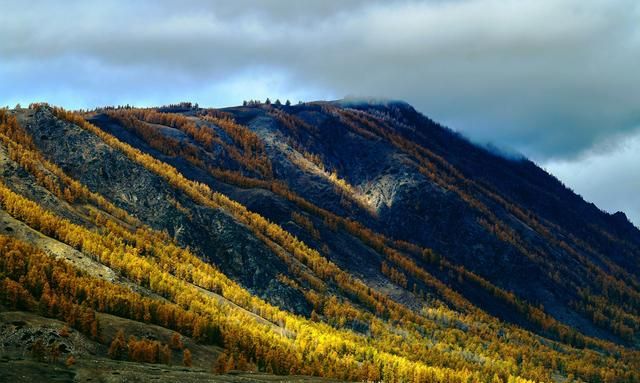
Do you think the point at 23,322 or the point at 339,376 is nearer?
the point at 23,322

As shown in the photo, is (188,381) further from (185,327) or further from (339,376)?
(339,376)

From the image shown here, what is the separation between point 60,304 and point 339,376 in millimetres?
72229

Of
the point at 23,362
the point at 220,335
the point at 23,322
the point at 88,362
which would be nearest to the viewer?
the point at 23,362

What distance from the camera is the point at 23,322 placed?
119 metres

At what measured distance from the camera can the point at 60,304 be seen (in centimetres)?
13775

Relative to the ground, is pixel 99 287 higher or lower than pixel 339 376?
higher

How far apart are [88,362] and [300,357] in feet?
273

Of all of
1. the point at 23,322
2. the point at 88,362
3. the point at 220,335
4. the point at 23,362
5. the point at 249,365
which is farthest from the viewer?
the point at 220,335

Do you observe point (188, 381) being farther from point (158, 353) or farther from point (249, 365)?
point (249, 365)

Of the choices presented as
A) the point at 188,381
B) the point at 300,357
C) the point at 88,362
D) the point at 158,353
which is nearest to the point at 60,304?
the point at 158,353

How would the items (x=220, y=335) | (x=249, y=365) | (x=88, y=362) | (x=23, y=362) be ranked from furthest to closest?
(x=220, y=335)
(x=249, y=365)
(x=88, y=362)
(x=23, y=362)

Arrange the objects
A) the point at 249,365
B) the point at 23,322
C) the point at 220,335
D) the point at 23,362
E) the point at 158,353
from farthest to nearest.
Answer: the point at 220,335
the point at 249,365
the point at 158,353
the point at 23,322
the point at 23,362

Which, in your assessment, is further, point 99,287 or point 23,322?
point 99,287

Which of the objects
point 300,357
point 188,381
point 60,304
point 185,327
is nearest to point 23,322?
point 60,304
